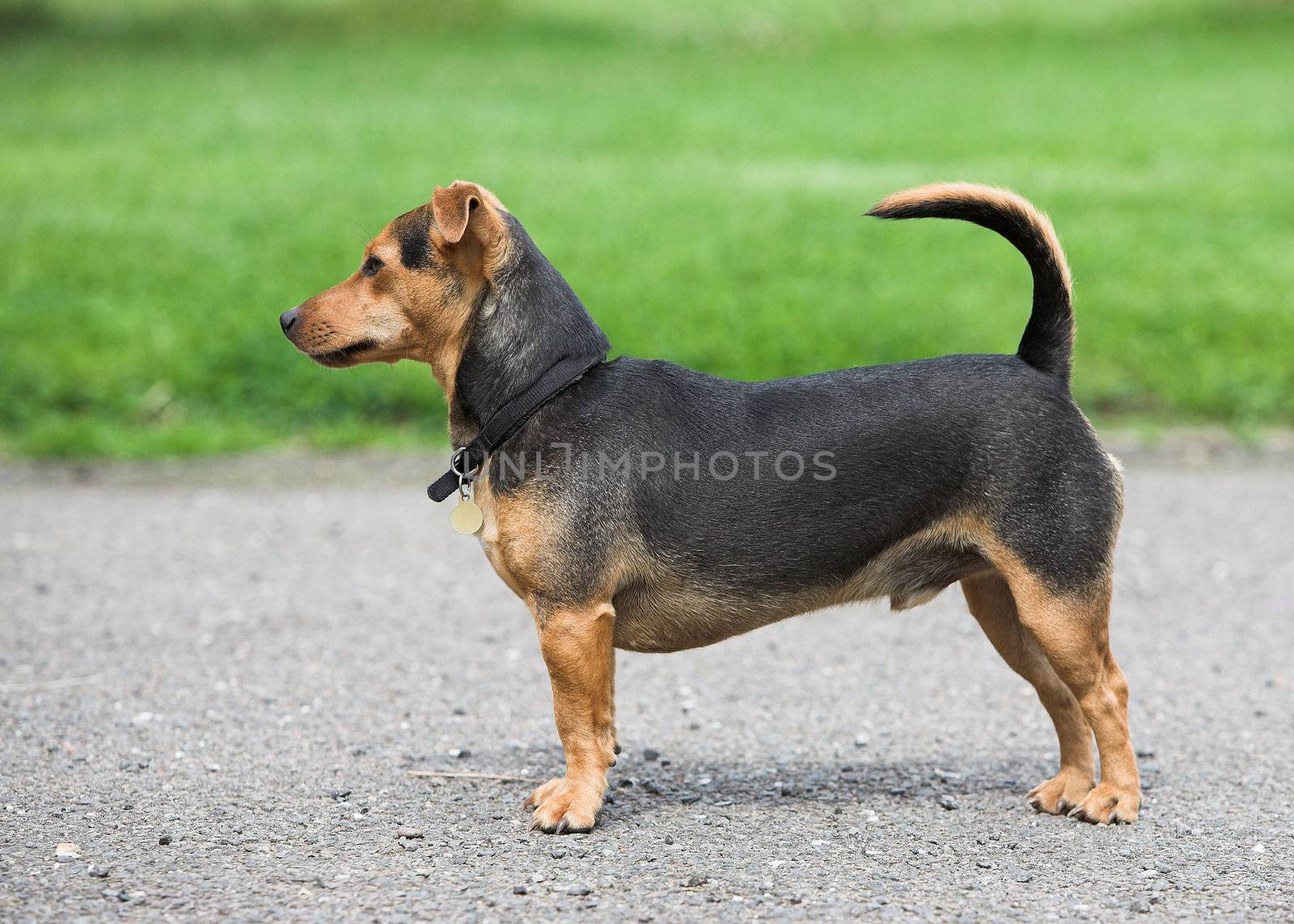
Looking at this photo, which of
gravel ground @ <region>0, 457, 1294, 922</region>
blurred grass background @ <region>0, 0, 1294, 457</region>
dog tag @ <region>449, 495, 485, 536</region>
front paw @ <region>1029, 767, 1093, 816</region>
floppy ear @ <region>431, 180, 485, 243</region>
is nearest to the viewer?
gravel ground @ <region>0, 457, 1294, 922</region>

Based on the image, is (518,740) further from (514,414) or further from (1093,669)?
(1093,669)

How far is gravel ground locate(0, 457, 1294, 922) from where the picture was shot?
3.86 metres

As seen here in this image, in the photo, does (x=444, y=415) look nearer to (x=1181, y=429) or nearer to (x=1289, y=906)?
(x=1181, y=429)

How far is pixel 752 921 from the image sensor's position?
11.9 feet

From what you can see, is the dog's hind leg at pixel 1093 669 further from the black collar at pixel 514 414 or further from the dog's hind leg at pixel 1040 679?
the black collar at pixel 514 414

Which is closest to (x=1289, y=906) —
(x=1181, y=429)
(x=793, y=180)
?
(x=1181, y=429)

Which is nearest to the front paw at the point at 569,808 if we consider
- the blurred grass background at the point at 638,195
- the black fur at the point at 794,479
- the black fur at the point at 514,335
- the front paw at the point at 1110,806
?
the black fur at the point at 794,479

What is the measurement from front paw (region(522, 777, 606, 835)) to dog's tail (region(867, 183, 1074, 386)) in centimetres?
186

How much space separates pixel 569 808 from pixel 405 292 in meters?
1.58

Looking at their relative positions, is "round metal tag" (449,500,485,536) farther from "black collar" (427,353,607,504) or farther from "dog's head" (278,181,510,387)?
"dog's head" (278,181,510,387)

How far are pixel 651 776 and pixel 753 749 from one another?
0.44m

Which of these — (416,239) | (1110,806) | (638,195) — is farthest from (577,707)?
(638,195)

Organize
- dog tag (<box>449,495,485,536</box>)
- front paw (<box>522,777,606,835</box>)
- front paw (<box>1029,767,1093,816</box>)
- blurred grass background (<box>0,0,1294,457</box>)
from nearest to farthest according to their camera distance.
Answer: front paw (<box>522,777,606,835</box>) → dog tag (<box>449,495,485,536</box>) → front paw (<box>1029,767,1093,816</box>) → blurred grass background (<box>0,0,1294,457</box>)

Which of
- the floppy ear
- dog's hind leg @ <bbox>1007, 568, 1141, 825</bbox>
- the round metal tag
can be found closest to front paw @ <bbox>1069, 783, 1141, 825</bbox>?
dog's hind leg @ <bbox>1007, 568, 1141, 825</bbox>
